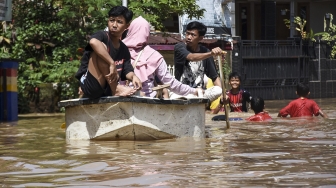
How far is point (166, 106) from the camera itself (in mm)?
9656

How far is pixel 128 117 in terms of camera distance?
369 inches

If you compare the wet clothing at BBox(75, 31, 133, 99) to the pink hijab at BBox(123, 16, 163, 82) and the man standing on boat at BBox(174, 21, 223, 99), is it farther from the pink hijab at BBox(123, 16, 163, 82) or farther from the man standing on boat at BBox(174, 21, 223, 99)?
the man standing on boat at BBox(174, 21, 223, 99)

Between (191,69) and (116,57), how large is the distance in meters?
1.95

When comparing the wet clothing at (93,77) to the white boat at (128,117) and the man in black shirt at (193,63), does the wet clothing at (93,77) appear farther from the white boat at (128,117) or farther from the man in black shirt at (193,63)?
the man in black shirt at (193,63)

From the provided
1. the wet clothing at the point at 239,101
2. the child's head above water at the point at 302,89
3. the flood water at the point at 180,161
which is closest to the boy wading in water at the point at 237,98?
the wet clothing at the point at 239,101

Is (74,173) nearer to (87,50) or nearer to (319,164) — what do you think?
(319,164)

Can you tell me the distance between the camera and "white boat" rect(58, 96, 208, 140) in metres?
9.37

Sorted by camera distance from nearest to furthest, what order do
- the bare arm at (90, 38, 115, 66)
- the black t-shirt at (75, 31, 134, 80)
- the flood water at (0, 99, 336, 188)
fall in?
the flood water at (0, 99, 336, 188) < the bare arm at (90, 38, 115, 66) < the black t-shirt at (75, 31, 134, 80)

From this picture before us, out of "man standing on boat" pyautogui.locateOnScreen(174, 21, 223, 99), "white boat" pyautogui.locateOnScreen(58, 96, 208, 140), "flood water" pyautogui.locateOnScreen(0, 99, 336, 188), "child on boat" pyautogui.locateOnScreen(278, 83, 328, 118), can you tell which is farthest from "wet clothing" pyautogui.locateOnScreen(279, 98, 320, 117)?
"white boat" pyautogui.locateOnScreen(58, 96, 208, 140)

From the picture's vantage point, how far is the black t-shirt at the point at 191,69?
11.2 metres

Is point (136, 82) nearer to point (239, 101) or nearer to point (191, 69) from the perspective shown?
point (191, 69)

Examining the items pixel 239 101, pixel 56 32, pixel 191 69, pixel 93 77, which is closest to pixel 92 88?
pixel 93 77

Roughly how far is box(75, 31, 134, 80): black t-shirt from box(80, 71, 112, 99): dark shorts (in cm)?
16

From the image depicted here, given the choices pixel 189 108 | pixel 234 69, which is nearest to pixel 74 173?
pixel 189 108
